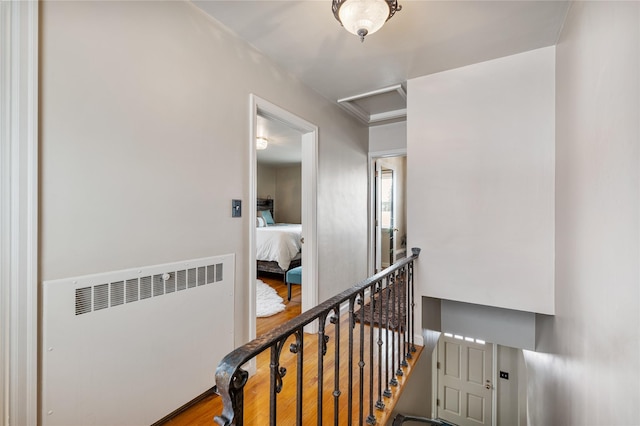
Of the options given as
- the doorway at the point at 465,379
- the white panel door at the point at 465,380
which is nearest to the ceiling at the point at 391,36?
the doorway at the point at 465,379

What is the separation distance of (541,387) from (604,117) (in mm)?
2453

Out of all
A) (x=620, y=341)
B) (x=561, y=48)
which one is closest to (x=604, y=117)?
(x=620, y=341)

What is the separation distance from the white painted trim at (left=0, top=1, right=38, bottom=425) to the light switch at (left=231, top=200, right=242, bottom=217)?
965mm

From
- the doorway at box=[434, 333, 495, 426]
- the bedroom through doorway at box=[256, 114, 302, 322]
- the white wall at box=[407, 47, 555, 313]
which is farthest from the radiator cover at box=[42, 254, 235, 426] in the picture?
the doorway at box=[434, 333, 495, 426]

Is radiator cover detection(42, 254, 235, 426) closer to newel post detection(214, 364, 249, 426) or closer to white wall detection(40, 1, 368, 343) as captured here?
white wall detection(40, 1, 368, 343)

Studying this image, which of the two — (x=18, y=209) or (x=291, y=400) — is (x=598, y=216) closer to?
(x=291, y=400)

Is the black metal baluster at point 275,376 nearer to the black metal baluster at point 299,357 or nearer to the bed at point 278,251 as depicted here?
the black metal baluster at point 299,357

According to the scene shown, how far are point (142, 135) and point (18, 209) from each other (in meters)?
0.59

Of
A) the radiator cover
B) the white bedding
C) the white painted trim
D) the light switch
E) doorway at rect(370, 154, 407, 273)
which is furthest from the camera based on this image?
the white bedding

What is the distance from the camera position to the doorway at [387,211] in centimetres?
401

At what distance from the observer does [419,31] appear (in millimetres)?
1876

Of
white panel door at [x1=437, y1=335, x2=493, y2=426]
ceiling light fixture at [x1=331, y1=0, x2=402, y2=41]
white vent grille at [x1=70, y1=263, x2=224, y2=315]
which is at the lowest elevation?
white panel door at [x1=437, y1=335, x2=493, y2=426]

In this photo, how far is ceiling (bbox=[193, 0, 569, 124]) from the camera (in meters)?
1.66

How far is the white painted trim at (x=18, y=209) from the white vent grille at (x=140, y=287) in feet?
0.57
